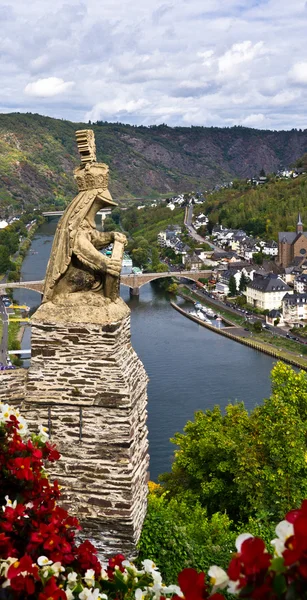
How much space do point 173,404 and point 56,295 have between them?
77.1 feet

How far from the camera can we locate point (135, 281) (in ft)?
200

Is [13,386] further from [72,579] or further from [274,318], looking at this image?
[274,318]

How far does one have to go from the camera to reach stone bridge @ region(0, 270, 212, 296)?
2105 inches

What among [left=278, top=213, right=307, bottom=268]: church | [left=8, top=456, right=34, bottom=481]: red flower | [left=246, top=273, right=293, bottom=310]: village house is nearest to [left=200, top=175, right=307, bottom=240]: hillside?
[left=278, top=213, right=307, bottom=268]: church

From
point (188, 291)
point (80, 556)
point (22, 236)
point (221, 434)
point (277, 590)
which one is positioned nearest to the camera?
point (277, 590)

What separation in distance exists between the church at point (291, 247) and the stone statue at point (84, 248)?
209 ft

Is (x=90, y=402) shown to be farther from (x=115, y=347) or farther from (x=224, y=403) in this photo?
(x=224, y=403)

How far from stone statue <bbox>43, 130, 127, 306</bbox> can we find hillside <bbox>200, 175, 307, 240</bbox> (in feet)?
246

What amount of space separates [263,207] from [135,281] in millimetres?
38021

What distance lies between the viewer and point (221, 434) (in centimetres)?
1286

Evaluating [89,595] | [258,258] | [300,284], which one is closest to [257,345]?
[300,284]

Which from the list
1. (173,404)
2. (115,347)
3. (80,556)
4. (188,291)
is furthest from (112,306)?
(188,291)

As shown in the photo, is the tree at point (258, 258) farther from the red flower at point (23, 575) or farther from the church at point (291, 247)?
the red flower at point (23, 575)

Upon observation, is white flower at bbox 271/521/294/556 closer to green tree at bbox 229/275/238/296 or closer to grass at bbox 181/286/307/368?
grass at bbox 181/286/307/368
